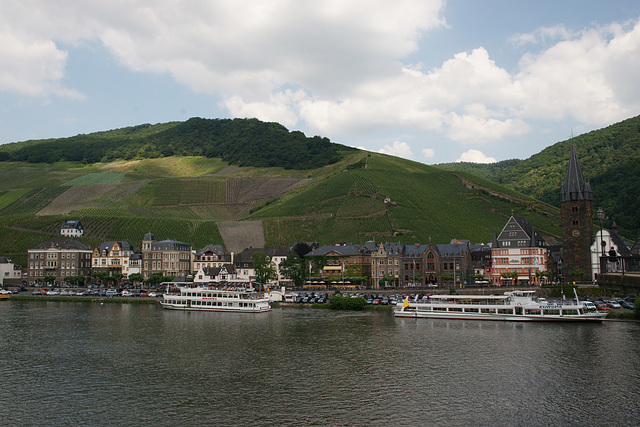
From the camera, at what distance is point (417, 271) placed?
397ft

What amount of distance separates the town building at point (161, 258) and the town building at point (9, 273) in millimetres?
31314

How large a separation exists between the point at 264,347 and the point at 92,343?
61.0ft

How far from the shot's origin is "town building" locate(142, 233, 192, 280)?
136625 millimetres

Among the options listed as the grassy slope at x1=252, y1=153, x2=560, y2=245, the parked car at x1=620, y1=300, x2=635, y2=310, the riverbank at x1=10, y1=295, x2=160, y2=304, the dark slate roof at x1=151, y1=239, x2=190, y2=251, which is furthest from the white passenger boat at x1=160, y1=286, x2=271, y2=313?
the grassy slope at x1=252, y1=153, x2=560, y2=245

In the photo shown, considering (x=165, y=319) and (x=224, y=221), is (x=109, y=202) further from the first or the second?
(x=165, y=319)

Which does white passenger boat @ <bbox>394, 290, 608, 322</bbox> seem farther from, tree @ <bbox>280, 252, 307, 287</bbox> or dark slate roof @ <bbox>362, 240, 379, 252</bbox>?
dark slate roof @ <bbox>362, 240, 379, 252</bbox>

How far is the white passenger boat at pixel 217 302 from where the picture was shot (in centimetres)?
8900

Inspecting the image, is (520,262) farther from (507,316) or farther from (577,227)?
(507,316)

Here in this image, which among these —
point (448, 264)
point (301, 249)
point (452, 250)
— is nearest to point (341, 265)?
point (301, 249)

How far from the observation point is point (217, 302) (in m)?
92.1

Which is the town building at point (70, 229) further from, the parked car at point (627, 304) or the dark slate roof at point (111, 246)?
the parked car at point (627, 304)

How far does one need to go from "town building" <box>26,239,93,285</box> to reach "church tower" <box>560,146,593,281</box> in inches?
4477

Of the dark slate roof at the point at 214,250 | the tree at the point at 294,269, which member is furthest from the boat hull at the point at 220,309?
the dark slate roof at the point at 214,250

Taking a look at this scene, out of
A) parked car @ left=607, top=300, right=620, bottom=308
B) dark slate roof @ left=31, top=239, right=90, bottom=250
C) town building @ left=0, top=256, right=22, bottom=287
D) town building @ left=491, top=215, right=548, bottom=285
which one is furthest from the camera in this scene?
dark slate roof @ left=31, top=239, right=90, bottom=250
